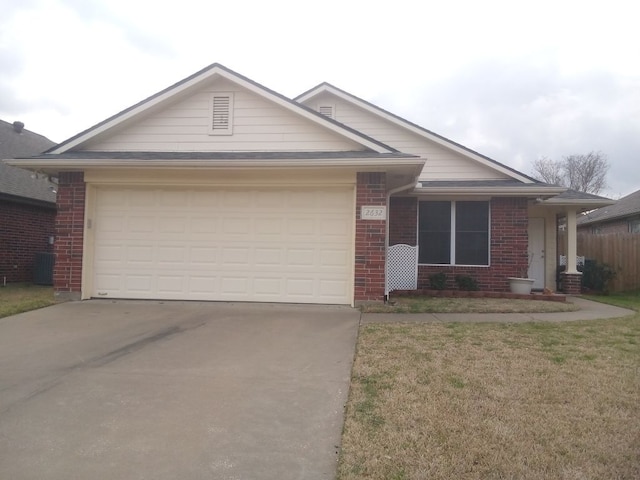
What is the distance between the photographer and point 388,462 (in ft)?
9.51

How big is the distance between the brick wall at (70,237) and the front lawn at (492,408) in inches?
243

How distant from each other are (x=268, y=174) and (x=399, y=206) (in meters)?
4.31

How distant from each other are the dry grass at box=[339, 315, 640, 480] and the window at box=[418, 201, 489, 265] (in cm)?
542

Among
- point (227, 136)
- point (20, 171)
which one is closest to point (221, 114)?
point (227, 136)

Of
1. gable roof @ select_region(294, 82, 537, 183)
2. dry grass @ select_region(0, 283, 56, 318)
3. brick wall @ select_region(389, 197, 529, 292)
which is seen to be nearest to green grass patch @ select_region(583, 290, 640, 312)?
brick wall @ select_region(389, 197, 529, 292)

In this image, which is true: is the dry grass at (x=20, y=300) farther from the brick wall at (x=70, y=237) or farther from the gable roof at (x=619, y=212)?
the gable roof at (x=619, y=212)

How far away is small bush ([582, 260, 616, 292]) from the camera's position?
44.6 ft

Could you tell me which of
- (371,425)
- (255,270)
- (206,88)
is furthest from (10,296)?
(371,425)

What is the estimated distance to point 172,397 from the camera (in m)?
4.16

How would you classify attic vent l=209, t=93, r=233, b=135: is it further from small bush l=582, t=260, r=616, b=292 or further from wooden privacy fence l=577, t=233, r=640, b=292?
wooden privacy fence l=577, t=233, r=640, b=292

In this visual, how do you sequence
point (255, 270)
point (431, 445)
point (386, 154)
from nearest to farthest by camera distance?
point (431, 445) → point (386, 154) → point (255, 270)

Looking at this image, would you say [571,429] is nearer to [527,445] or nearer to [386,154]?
[527,445]

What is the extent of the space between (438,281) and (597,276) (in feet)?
19.9

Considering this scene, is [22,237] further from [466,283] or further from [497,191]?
[497,191]
